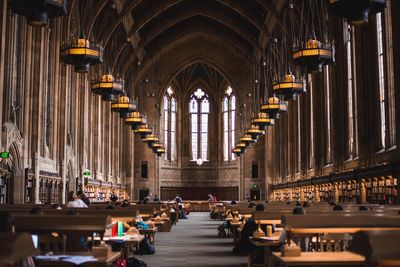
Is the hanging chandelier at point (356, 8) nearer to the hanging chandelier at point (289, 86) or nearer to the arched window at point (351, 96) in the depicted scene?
the hanging chandelier at point (289, 86)

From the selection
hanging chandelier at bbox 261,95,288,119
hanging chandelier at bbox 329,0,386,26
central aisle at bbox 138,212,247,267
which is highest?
hanging chandelier at bbox 261,95,288,119

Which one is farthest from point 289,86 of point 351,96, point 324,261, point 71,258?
point 71,258

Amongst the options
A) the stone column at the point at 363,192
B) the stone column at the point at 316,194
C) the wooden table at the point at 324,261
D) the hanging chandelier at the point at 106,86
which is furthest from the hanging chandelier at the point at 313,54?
the stone column at the point at 316,194

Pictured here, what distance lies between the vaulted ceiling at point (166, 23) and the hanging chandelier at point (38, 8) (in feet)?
53.7

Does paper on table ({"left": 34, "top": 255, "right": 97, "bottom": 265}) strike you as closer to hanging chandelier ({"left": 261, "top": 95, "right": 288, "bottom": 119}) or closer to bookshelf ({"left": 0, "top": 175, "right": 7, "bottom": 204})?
bookshelf ({"left": 0, "top": 175, "right": 7, "bottom": 204})

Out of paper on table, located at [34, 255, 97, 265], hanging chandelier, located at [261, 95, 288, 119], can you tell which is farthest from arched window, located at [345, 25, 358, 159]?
paper on table, located at [34, 255, 97, 265]

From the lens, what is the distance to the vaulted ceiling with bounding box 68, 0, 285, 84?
34531 millimetres

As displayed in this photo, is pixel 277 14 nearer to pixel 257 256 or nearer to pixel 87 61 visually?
pixel 87 61

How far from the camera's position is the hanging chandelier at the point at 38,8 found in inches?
470

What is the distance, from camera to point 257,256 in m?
12.1

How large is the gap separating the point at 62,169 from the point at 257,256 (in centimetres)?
1683

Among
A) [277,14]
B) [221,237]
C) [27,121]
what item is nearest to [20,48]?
[27,121]

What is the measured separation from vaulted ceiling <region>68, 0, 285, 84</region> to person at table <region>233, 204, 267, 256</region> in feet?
56.6

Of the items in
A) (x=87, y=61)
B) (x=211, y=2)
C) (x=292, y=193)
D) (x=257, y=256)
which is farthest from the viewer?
(x=211, y=2)
